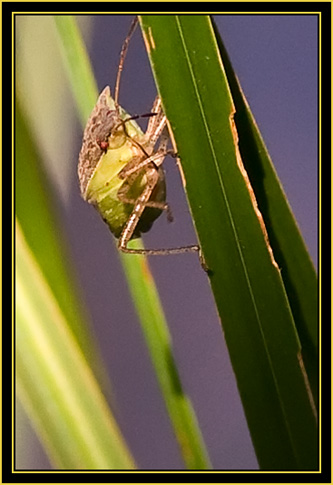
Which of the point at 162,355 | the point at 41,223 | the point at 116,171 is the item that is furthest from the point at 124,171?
the point at 162,355

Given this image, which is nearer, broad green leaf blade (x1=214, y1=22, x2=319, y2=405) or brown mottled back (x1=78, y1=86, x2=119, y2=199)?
broad green leaf blade (x1=214, y1=22, x2=319, y2=405)

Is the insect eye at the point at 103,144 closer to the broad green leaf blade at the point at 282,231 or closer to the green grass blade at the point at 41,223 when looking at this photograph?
the green grass blade at the point at 41,223

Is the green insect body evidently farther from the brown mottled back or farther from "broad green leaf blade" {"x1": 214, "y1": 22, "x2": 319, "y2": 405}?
"broad green leaf blade" {"x1": 214, "y1": 22, "x2": 319, "y2": 405}

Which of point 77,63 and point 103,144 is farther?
point 103,144

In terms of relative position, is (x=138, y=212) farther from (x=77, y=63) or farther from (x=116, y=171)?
(x=77, y=63)

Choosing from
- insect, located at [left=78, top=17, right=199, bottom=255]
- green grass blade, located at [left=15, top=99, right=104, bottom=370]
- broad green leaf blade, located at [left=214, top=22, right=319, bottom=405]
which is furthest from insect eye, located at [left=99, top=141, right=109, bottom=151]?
broad green leaf blade, located at [left=214, top=22, right=319, bottom=405]

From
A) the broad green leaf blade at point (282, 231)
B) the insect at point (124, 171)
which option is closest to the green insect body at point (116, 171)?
the insect at point (124, 171)

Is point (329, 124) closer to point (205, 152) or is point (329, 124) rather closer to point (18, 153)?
point (205, 152)
